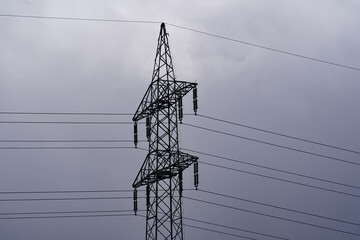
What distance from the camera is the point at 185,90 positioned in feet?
119

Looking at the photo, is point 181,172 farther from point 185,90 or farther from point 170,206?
point 185,90

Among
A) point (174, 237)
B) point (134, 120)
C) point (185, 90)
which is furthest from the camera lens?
point (134, 120)

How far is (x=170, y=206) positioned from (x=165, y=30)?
41.9 feet

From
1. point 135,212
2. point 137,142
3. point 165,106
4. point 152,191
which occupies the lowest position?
point 135,212

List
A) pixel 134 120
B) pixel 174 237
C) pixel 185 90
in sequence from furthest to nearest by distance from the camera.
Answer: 1. pixel 134 120
2. pixel 185 90
3. pixel 174 237

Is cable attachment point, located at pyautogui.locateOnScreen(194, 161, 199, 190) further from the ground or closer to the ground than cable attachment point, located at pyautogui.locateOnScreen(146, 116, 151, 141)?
closer to the ground

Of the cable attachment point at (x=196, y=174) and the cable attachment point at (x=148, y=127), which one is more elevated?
the cable attachment point at (x=148, y=127)

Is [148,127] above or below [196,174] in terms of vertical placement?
above

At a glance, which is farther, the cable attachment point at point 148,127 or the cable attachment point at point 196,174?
the cable attachment point at point 148,127

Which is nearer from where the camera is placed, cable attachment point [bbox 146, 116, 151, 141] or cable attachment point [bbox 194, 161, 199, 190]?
cable attachment point [bbox 194, 161, 199, 190]

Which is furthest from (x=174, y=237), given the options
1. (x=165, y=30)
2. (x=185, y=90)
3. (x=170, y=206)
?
(x=165, y=30)

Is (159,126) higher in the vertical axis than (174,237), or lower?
higher

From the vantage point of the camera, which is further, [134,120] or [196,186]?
[134,120]

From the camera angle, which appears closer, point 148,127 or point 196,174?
point 196,174
